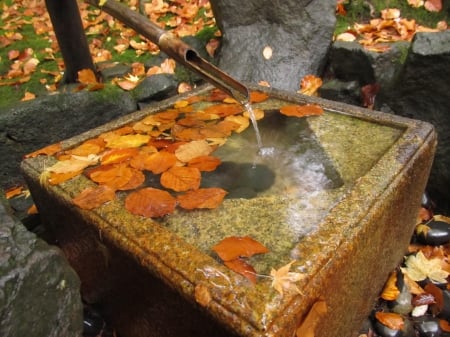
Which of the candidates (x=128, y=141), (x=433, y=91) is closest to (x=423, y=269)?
(x=433, y=91)

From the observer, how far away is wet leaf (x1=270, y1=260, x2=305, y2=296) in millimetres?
1227

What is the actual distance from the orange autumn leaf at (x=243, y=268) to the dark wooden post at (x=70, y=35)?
258 centimetres

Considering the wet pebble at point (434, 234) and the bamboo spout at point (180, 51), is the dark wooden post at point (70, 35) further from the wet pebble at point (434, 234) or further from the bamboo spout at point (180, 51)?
the wet pebble at point (434, 234)

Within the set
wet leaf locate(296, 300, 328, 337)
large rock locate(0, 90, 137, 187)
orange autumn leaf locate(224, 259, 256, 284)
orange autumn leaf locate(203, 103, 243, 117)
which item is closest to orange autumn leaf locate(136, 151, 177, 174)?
orange autumn leaf locate(203, 103, 243, 117)

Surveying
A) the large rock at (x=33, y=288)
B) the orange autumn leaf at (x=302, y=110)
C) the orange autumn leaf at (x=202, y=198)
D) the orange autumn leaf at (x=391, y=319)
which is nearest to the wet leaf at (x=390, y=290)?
the orange autumn leaf at (x=391, y=319)

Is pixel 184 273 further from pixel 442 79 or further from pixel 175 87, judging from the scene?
pixel 175 87

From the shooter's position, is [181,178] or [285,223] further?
[181,178]

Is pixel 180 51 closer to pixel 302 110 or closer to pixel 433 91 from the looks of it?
pixel 302 110

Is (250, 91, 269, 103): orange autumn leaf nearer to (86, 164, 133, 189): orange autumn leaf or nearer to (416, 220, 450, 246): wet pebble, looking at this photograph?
(86, 164, 133, 189): orange autumn leaf

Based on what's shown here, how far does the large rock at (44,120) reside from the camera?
2752mm

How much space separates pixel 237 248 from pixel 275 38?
263 centimetres

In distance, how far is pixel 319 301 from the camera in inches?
51.4

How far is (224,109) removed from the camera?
244 cm

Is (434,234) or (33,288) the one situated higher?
(33,288)
